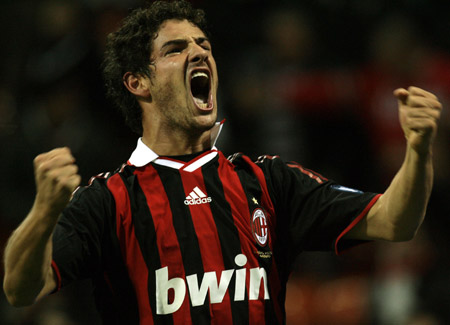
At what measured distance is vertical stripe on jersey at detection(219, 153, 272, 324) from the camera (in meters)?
2.46

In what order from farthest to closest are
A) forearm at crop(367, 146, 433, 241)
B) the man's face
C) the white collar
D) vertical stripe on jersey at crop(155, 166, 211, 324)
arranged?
the man's face, the white collar, vertical stripe on jersey at crop(155, 166, 211, 324), forearm at crop(367, 146, 433, 241)

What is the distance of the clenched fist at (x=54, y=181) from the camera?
80.0 inches

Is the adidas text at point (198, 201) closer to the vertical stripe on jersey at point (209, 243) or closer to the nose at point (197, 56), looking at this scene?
the vertical stripe on jersey at point (209, 243)

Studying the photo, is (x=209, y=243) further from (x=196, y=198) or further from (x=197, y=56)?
(x=197, y=56)

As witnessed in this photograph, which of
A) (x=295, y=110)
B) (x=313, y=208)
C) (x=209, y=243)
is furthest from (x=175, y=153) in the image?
(x=295, y=110)

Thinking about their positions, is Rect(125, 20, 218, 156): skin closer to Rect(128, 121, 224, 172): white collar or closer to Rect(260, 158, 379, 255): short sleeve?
Rect(128, 121, 224, 172): white collar

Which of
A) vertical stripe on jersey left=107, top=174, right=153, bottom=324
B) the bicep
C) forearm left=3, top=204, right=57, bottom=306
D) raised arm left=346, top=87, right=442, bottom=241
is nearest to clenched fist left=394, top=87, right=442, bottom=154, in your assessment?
raised arm left=346, top=87, right=442, bottom=241

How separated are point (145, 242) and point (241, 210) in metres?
0.38

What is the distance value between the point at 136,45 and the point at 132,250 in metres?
1.05

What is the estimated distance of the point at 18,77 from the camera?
5020 mm

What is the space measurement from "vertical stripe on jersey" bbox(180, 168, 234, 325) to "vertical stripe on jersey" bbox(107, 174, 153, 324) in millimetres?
203

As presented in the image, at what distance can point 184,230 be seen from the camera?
2527 millimetres

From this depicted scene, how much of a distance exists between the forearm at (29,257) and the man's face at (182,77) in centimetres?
92

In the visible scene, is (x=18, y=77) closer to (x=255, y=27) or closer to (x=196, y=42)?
(x=255, y=27)
